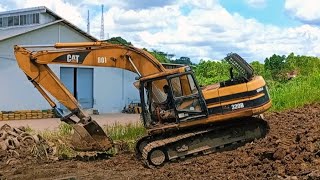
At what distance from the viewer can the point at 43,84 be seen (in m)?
12.9

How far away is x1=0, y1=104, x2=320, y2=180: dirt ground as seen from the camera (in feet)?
30.7

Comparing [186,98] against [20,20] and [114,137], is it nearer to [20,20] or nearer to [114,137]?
[114,137]

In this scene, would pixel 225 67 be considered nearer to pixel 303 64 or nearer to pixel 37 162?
pixel 303 64

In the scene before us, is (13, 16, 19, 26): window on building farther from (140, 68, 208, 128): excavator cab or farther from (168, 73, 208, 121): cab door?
(168, 73, 208, 121): cab door

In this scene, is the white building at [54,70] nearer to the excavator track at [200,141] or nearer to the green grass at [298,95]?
the green grass at [298,95]

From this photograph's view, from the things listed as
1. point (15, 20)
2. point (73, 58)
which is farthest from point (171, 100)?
point (15, 20)

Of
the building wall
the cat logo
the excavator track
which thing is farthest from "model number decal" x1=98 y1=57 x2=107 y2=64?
the building wall

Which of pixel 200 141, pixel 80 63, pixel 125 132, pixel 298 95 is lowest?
pixel 125 132

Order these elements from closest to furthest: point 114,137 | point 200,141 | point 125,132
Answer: point 200,141 → point 114,137 → point 125,132

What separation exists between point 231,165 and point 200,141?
2.09 meters

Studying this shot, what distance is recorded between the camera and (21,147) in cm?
1425

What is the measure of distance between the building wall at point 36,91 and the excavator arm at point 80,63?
52.8 feet

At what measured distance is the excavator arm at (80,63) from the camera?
498 inches

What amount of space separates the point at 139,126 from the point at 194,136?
483 cm
